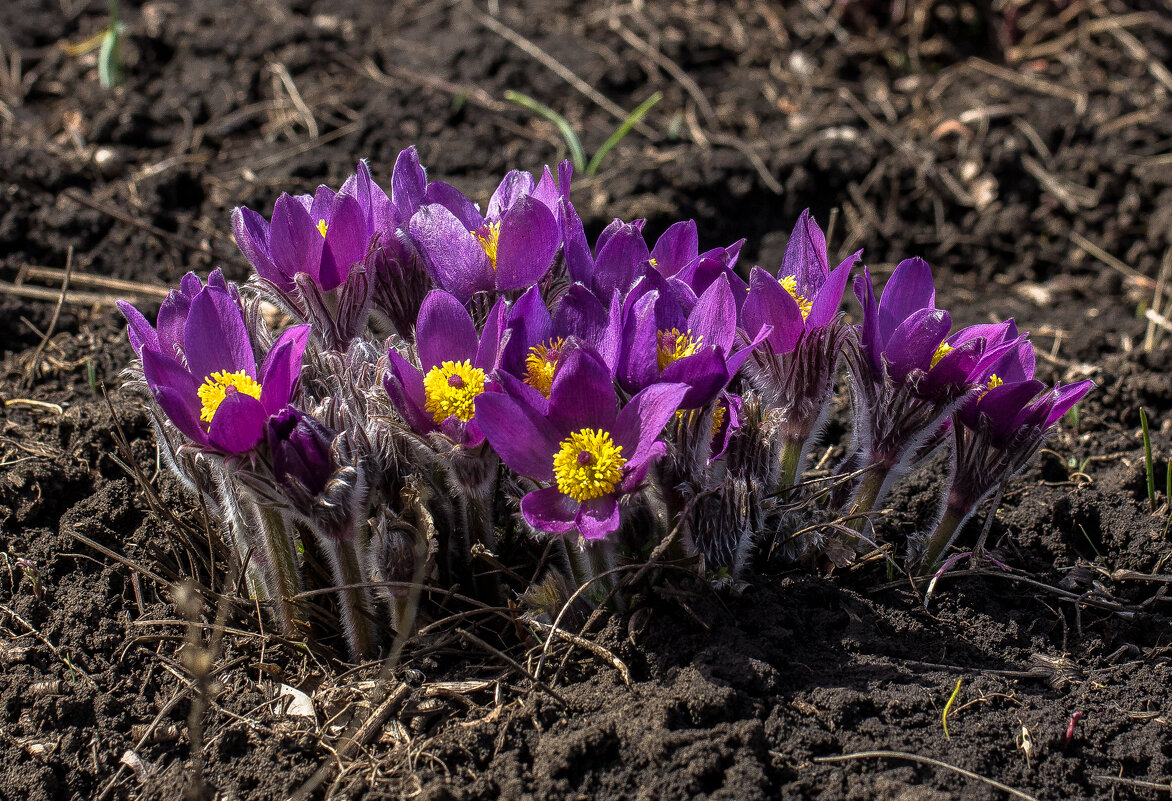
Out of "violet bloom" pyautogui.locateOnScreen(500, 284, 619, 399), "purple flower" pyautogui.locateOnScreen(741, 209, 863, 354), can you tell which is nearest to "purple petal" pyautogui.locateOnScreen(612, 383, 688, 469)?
"violet bloom" pyautogui.locateOnScreen(500, 284, 619, 399)

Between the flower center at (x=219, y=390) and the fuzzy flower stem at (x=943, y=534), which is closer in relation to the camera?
the flower center at (x=219, y=390)

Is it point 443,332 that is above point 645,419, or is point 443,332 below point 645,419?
above

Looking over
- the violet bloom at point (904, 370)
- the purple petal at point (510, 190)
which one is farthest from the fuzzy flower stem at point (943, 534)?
the purple petal at point (510, 190)

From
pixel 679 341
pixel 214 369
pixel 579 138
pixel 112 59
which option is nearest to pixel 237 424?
pixel 214 369

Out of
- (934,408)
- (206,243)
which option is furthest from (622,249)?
(206,243)

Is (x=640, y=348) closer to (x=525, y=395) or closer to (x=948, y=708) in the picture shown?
(x=525, y=395)

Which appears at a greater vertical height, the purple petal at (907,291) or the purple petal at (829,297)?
the purple petal at (829,297)

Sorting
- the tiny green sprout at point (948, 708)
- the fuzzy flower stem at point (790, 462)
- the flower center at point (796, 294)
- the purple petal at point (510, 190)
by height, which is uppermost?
the purple petal at point (510, 190)

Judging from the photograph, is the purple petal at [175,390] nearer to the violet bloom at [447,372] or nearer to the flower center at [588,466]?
the violet bloom at [447,372]
